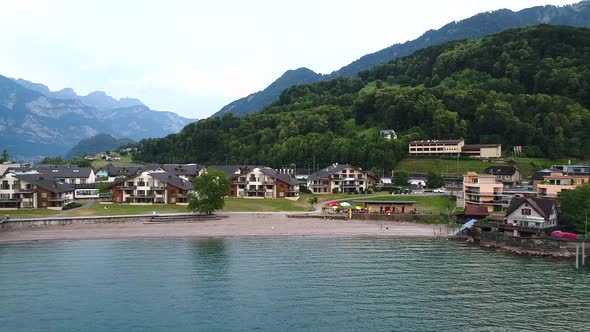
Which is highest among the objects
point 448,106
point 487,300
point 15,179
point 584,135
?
point 448,106

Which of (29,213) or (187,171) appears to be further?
(187,171)

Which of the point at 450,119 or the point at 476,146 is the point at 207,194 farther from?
the point at 450,119

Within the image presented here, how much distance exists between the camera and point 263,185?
3994 inches

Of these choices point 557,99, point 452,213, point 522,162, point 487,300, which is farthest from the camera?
point 557,99

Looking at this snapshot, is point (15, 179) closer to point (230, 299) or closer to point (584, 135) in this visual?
point (230, 299)

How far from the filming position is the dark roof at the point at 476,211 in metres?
73.9

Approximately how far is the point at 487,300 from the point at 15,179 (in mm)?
78986

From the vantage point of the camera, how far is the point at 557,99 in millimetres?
139625

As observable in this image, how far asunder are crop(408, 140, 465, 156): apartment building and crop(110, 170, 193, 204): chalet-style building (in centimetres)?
6201

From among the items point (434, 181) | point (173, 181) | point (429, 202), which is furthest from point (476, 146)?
point (173, 181)

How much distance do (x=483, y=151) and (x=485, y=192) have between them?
4762cm

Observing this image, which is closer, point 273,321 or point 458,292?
point 273,321

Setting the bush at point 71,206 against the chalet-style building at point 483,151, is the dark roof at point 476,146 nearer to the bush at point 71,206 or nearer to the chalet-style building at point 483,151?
the chalet-style building at point 483,151

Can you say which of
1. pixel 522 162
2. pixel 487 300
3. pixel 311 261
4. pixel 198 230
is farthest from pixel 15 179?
pixel 522 162
